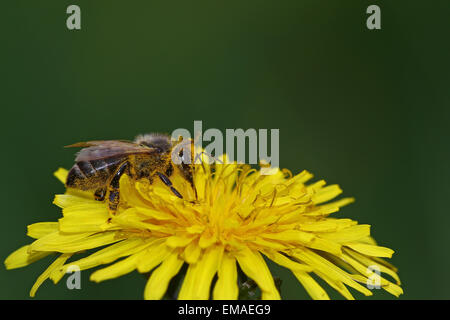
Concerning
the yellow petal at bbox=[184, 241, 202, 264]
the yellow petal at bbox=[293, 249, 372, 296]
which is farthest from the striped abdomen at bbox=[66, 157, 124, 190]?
the yellow petal at bbox=[293, 249, 372, 296]

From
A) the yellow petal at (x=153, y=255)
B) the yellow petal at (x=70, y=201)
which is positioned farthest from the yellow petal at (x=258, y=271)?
the yellow petal at (x=70, y=201)

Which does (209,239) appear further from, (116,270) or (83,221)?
(83,221)

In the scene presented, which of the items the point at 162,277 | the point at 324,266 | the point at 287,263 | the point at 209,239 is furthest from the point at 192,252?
the point at 324,266

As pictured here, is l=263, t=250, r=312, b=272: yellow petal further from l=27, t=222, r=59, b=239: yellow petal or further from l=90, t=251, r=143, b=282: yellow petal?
l=27, t=222, r=59, b=239: yellow petal

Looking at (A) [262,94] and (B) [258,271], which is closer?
(B) [258,271]

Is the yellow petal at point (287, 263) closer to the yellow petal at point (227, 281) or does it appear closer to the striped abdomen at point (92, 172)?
the yellow petal at point (227, 281)
